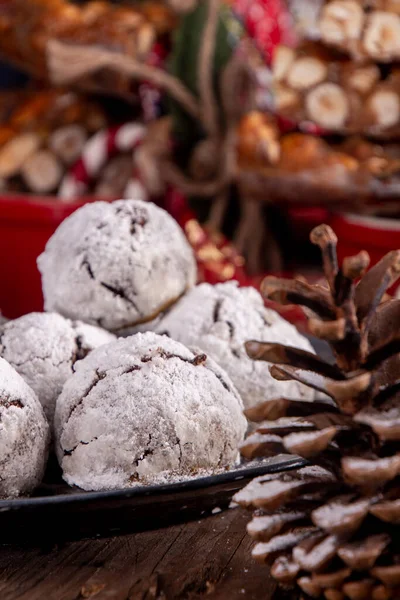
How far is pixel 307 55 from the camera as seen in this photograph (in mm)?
1897

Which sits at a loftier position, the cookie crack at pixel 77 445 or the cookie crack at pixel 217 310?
the cookie crack at pixel 217 310

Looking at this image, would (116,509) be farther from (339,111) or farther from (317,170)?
(339,111)

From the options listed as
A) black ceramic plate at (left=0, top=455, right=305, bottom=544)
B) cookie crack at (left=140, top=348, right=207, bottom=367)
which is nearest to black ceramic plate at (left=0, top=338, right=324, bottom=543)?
black ceramic plate at (left=0, top=455, right=305, bottom=544)

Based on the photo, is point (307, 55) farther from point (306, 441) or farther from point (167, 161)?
point (306, 441)

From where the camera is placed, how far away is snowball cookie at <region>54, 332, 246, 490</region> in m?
0.63

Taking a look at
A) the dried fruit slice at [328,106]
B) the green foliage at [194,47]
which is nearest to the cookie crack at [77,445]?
the dried fruit slice at [328,106]

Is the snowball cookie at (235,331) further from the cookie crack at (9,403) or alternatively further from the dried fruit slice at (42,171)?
the dried fruit slice at (42,171)

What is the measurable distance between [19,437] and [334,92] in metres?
1.41

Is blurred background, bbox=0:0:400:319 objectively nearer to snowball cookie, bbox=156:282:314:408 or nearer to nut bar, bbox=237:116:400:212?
nut bar, bbox=237:116:400:212

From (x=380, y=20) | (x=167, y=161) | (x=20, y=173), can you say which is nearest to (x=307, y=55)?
(x=380, y=20)

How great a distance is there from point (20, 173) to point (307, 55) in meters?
0.82

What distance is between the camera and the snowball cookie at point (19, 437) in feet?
2.06

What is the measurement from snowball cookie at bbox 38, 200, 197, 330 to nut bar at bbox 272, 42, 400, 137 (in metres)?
1.06

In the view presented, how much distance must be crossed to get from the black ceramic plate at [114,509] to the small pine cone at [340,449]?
0.08 meters
